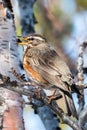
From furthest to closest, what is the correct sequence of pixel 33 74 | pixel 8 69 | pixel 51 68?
pixel 33 74, pixel 51 68, pixel 8 69

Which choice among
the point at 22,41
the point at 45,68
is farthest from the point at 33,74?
the point at 22,41

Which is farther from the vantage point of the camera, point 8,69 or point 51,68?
point 51,68

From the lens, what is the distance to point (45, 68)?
5582 mm

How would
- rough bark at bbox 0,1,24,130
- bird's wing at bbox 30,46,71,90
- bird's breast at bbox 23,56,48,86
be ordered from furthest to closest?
bird's breast at bbox 23,56,48,86 → bird's wing at bbox 30,46,71,90 → rough bark at bbox 0,1,24,130

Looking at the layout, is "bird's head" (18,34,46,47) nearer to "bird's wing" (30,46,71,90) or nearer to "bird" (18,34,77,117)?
"bird" (18,34,77,117)

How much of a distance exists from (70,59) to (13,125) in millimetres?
2305

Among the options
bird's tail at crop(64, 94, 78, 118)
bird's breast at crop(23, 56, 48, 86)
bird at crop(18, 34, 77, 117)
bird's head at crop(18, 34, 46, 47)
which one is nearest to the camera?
bird's tail at crop(64, 94, 78, 118)

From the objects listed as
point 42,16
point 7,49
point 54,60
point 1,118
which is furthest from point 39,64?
point 42,16

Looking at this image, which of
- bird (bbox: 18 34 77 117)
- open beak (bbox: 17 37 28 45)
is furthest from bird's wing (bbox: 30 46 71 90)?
open beak (bbox: 17 37 28 45)

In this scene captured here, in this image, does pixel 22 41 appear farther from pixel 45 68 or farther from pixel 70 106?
pixel 70 106

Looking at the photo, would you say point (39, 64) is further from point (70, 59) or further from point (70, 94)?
point (70, 59)

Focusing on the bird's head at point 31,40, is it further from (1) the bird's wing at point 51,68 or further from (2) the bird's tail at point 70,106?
(2) the bird's tail at point 70,106

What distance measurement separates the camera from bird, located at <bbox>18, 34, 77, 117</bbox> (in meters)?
5.12

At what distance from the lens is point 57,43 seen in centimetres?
839
